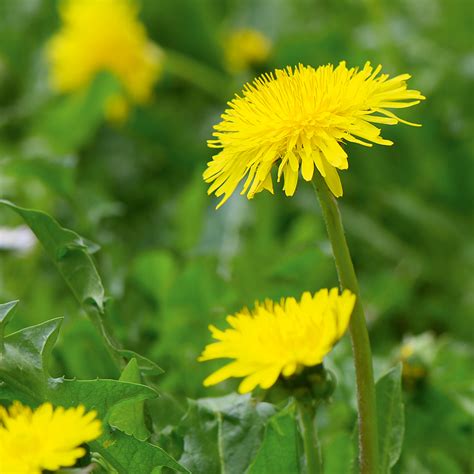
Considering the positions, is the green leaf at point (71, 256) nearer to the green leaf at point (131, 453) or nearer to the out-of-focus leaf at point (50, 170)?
the green leaf at point (131, 453)

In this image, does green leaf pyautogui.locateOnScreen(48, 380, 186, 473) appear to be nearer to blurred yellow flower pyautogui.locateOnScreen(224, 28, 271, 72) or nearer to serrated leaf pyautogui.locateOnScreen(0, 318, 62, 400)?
serrated leaf pyautogui.locateOnScreen(0, 318, 62, 400)

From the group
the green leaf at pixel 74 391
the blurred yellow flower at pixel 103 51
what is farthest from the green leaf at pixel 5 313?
the blurred yellow flower at pixel 103 51

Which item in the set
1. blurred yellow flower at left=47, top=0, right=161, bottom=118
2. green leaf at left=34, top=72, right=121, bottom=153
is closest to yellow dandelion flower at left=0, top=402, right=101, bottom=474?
green leaf at left=34, top=72, right=121, bottom=153

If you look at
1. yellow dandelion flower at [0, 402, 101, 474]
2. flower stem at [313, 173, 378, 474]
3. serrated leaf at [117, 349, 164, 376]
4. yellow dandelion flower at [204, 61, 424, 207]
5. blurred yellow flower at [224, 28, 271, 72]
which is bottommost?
yellow dandelion flower at [0, 402, 101, 474]

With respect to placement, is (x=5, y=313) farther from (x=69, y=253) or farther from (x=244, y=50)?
(x=244, y=50)

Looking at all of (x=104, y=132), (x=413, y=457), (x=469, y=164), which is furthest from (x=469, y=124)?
(x=413, y=457)
